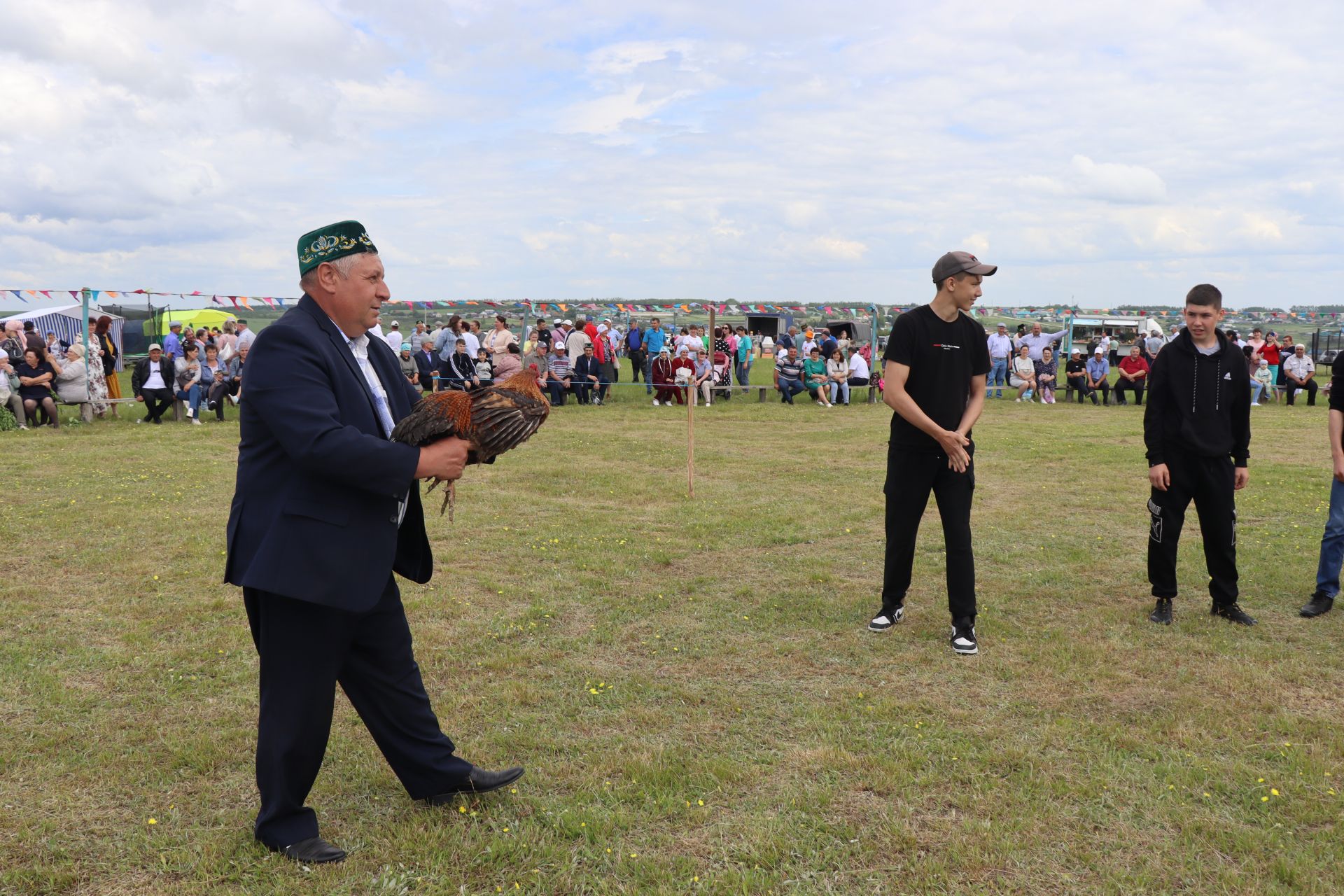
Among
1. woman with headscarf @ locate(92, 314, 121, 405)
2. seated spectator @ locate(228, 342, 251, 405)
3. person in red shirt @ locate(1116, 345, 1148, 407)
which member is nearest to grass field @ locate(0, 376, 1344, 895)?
seated spectator @ locate(228, 342, 251, 405)

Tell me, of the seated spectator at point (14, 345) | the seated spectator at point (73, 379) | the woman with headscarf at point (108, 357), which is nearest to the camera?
the seated spectator at point (14, 345)

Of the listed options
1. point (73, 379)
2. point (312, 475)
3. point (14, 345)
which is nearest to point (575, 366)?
point (73, 379)

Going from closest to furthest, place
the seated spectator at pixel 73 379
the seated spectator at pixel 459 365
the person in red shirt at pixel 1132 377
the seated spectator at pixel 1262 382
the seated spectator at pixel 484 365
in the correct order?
the seated spectator at pixel 73 379 < the seated spectator at pixel 484 365 < the seated spectator at pixel 459 365 < the seated spectator at pixel 1262 382 < the person in red shirt at pixel 1132 377

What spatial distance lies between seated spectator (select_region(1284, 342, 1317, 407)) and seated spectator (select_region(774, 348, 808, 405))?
11.0 m

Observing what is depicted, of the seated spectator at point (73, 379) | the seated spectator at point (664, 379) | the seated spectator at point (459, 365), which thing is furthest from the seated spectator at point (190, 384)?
the seated spectator at point (664, 379)

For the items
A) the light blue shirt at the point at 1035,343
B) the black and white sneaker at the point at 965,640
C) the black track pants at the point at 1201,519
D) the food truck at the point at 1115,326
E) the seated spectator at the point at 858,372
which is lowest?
the black and white sneaker at the point at 965,640

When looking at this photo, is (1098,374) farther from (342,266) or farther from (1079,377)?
(342,266)

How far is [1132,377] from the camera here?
872 inches

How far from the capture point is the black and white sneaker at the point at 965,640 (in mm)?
5434

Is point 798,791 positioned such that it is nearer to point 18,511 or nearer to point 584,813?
point 584,813

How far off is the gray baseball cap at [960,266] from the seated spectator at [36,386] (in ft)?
49.6

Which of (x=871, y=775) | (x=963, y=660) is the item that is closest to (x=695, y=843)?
(x=871, y=775)

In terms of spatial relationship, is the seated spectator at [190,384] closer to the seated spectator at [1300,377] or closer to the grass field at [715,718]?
the grass field at [715,718]

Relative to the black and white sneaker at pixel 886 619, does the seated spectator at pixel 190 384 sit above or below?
above
